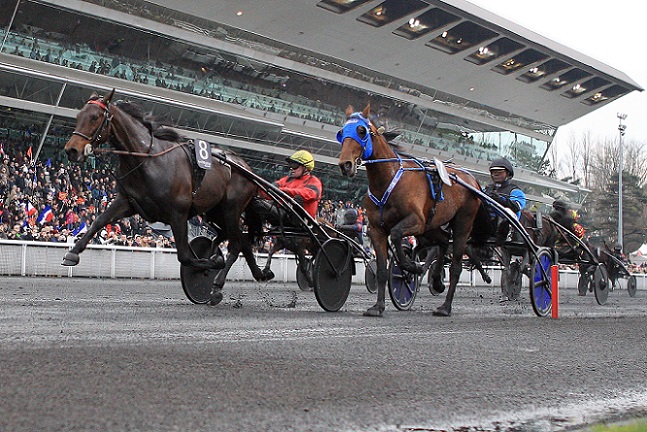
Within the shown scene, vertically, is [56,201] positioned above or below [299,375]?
above

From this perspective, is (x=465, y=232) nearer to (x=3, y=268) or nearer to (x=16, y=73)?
(x=3, y=268)

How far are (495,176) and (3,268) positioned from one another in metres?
10.9

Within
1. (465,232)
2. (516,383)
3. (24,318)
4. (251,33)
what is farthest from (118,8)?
(516,383)

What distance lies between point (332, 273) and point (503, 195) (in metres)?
3.40

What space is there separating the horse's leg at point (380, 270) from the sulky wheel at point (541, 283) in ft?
6.81

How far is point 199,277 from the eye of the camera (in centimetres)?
1062

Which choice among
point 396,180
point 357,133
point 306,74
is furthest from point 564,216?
point 306,74

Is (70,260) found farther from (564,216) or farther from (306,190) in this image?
(564,216)

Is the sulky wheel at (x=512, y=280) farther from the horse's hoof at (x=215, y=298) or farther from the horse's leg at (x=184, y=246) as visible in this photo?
the horse's leg at (x=184, y=246)

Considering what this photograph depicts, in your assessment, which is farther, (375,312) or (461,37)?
(461,37)

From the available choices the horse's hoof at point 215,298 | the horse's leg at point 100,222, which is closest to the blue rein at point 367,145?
the horse's hoof at point 215,298

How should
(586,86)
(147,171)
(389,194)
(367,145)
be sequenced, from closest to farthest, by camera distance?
1. (147,171)
2. (367,145)
3. (389,194)
4. (586,86)

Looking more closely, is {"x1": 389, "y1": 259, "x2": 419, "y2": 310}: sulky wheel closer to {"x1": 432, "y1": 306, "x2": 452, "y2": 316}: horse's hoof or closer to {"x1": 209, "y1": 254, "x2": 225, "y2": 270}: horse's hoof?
{"x1": 432, "y1": 306, "x2": 452, "y2": 316}: horse's hoof

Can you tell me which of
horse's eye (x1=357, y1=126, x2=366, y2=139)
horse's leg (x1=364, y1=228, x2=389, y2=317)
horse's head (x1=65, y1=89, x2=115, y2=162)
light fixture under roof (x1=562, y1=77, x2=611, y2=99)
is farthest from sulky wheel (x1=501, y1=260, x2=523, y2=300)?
light fixture under roof (x1=562, y1=77, x2=611, y2=99)
